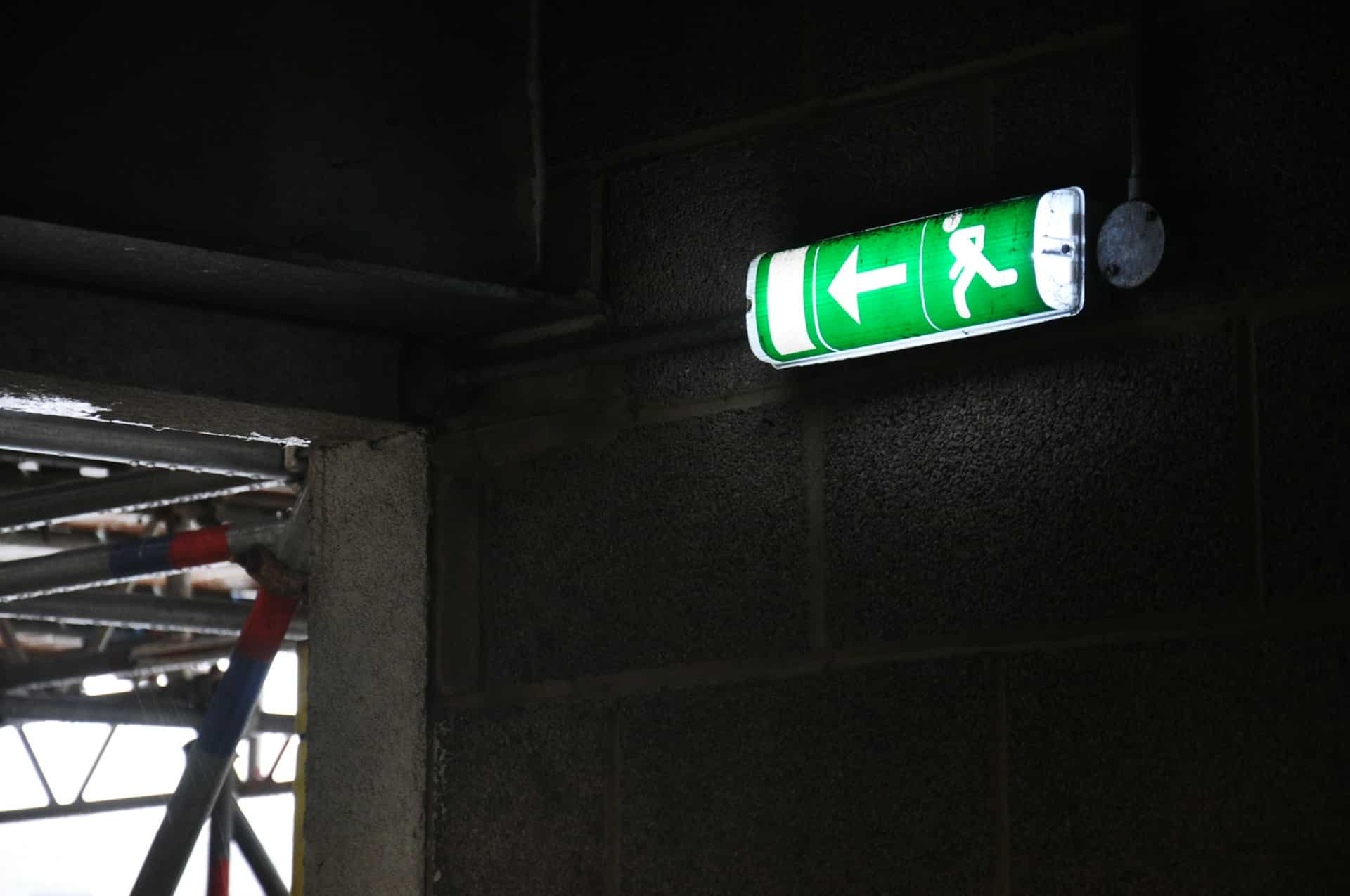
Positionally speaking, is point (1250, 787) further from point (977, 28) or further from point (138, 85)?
point (138, 85)

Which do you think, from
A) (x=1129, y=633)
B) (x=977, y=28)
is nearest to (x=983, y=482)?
(x=1129, y=633)

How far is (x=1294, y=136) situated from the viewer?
2.33 metres

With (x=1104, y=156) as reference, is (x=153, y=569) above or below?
below

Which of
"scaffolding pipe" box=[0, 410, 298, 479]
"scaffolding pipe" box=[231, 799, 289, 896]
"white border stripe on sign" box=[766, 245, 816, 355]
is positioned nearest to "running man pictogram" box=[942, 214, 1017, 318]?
"white border stripe on sign" box=[766, 245, 816, 355]

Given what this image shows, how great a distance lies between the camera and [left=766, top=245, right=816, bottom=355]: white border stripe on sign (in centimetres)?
275

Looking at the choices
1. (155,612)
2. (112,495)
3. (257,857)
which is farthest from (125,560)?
(257,857)

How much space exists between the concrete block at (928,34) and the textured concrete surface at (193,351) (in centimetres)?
114

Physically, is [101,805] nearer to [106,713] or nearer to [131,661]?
[106,713]

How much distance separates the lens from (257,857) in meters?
10.4

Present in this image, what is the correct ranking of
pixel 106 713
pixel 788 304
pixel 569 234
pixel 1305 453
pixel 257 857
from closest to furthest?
pixel 1305 453 < pixel 788 304 < pixel 569 234 < pixel 257 857 < pixel 106 713

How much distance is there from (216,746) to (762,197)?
3140 millimetres

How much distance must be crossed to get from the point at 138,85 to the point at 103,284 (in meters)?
0.40

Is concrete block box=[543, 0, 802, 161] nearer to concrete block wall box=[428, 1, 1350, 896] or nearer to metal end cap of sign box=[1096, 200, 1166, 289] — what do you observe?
concrete block wall box=[428, 1, 1350, 896]

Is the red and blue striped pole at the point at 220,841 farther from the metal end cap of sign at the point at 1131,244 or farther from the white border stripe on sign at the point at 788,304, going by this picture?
the metal end cap of sign at the point at 1131,244
